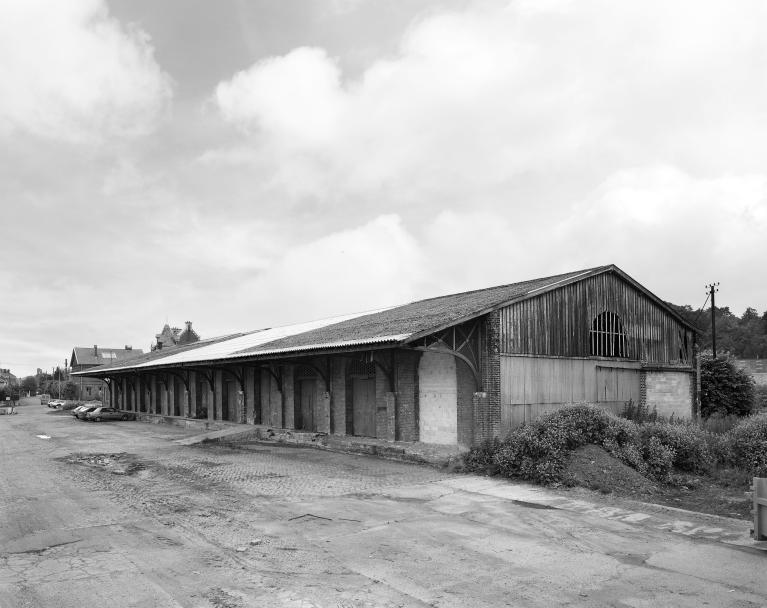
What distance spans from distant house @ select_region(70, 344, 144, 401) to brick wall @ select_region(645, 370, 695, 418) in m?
87.8

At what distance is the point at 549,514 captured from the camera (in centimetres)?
1054

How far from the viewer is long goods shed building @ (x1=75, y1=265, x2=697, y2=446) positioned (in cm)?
1708

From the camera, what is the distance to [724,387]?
28594mm

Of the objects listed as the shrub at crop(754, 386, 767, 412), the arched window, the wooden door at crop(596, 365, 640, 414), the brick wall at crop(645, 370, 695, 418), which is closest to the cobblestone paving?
the wooden door at crop(596, 365, 640, 414)

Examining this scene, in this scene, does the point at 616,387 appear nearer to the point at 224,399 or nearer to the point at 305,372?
the point at 305,372

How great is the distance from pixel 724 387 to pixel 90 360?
98113 millimetres

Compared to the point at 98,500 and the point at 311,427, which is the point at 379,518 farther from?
the point at 311,427

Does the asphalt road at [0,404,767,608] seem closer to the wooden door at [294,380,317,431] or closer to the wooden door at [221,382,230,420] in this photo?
the wooden door at [294,380,317,431]

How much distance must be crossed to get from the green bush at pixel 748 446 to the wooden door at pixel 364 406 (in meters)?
10.7

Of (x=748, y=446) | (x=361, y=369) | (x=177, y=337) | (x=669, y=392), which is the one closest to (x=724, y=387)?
(x=669, y=392)

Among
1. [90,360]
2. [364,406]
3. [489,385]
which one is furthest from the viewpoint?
[90,360]

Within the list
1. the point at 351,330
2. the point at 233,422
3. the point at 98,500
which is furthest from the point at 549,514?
the point at 233,422

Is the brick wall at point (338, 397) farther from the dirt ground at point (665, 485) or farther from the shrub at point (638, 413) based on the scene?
the dirt ground at point (665, 485)

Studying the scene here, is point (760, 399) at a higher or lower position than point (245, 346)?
lower
